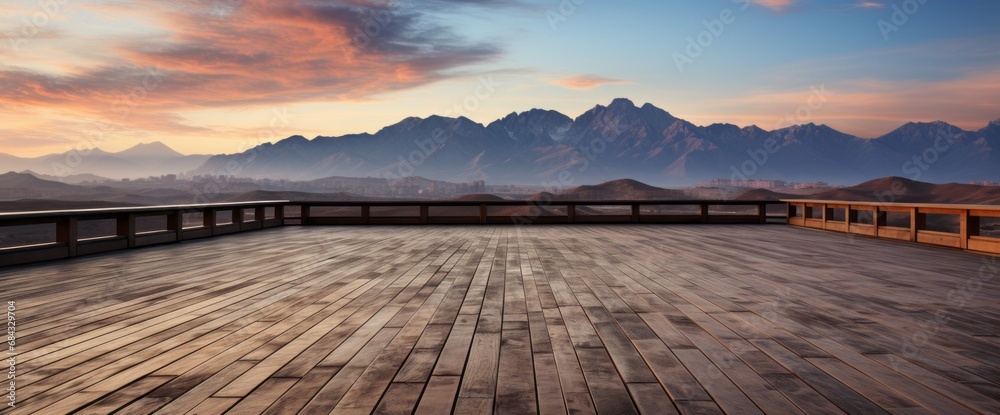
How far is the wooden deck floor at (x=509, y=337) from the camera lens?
7.75ft

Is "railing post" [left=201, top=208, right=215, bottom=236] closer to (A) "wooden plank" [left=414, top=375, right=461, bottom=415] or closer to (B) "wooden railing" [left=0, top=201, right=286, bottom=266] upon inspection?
(B) "wooden railing" [left=0, top=201, right=286, bottom=266]

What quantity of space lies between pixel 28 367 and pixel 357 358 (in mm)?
1683

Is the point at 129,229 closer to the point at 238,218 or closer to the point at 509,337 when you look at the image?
the point at 238,218

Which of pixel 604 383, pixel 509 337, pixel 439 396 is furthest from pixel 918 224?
pixel 439 396

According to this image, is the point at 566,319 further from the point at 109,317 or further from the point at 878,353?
the point at 109,317

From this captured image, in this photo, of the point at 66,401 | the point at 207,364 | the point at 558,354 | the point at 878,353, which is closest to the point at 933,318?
the point at 878,353

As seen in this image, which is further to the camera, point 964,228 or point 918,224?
point 918,224

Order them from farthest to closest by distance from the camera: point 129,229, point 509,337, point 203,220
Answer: point 203,220
point 129,229
point 509,337

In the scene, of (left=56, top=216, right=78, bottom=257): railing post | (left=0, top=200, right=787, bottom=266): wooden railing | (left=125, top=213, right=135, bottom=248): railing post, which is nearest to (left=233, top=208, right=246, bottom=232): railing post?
(left=0, top=200, right=787, bottom=266): wooden railing

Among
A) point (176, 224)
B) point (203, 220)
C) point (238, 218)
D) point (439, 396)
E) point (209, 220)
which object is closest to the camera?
point (439, 396)

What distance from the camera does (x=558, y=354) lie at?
9.73 ft

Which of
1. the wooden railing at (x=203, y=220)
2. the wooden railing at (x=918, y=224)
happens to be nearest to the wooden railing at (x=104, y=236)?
the wooden railing at (x=203, y=220)

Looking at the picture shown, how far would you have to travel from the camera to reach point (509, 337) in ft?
10.9

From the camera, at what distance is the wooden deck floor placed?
2363 millimetres
